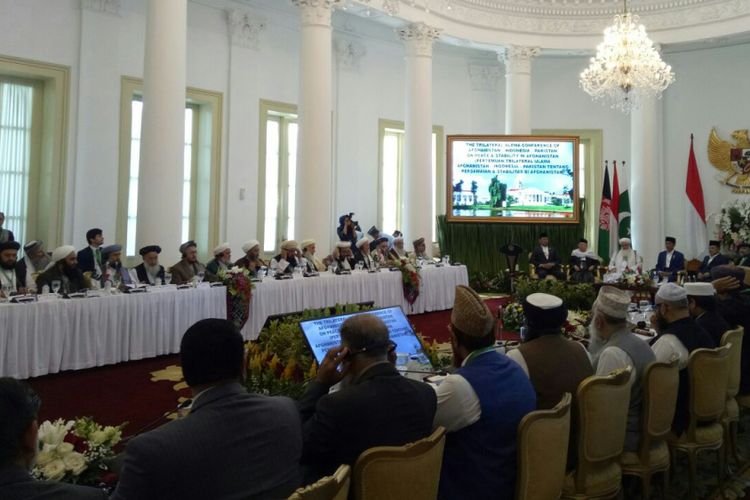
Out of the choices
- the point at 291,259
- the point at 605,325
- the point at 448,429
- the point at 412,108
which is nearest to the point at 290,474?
the point at 448,429

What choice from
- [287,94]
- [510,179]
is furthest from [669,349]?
[287,94]

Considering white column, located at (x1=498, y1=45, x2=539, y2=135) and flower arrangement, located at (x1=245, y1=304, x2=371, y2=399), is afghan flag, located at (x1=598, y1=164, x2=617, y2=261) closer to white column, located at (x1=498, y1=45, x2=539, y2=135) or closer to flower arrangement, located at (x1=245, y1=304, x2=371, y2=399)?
white column, located at (x1=498, y1=45, x2=539, y2=135)

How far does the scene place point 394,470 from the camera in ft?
5.49

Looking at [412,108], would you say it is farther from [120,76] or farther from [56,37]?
[56,37]

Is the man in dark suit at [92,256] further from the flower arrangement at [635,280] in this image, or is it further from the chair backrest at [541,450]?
the flower arrangement at [635,280]

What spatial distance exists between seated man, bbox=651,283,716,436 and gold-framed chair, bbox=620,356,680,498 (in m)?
0.33

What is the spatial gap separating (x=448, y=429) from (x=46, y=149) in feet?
29.4

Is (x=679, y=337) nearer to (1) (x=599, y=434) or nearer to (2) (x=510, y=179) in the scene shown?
(1) (x=599, y=434)

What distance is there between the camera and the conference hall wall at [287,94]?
9031 mm

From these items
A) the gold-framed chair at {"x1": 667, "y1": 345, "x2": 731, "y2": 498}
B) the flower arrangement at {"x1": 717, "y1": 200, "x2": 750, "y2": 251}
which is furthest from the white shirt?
the flower arrangement at {"x1": 717, "y1": 200, "x2": 750, "y2": 251}

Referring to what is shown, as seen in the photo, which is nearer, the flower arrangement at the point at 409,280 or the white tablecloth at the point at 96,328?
the white tablecloth at the point at 96,328

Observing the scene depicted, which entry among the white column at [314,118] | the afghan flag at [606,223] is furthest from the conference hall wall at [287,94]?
the white column at [314,118]

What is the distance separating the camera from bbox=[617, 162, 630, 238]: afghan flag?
12656 millimetres

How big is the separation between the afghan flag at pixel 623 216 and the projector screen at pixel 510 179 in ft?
5.73
